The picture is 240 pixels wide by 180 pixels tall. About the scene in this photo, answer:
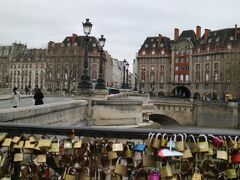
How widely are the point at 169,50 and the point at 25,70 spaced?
49.8 metres

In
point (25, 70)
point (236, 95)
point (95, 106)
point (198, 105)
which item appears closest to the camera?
point (95, 106)

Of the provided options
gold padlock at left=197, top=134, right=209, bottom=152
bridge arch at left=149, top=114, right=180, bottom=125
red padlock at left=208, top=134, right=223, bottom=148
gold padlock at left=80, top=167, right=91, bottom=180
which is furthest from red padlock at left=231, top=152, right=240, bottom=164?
bridge arch at left=149, top=114, right=180, bottom=125

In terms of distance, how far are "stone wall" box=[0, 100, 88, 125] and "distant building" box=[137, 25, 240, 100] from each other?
75700 mm

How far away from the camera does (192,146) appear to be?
4.27 m

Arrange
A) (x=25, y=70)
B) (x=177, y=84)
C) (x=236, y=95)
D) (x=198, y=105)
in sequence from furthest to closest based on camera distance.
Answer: (x=25, y=70)
(x=177, y=84)
(x=236, y=95)
(x=198, y=105)

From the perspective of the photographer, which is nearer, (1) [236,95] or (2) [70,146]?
(2) [70,146]

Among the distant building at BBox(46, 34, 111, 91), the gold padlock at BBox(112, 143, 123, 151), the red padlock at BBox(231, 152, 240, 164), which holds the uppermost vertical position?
the distant building at BBox(46, 34, 111, 91)

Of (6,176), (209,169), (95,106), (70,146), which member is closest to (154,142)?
(209,169)

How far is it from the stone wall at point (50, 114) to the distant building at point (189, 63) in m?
75.7

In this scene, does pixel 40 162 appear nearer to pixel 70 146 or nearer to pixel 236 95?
pixel 70 146

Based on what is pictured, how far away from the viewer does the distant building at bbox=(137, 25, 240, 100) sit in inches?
3873

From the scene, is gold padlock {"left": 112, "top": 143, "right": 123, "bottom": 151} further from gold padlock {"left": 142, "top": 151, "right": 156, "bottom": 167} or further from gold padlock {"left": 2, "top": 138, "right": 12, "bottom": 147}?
gold padlock {"left": 2, "top": 138, "right": 12, "bottom": 147}

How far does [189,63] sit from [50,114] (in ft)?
320

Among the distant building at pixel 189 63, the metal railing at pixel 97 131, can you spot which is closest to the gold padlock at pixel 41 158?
the metal railing at pixel 97 131
